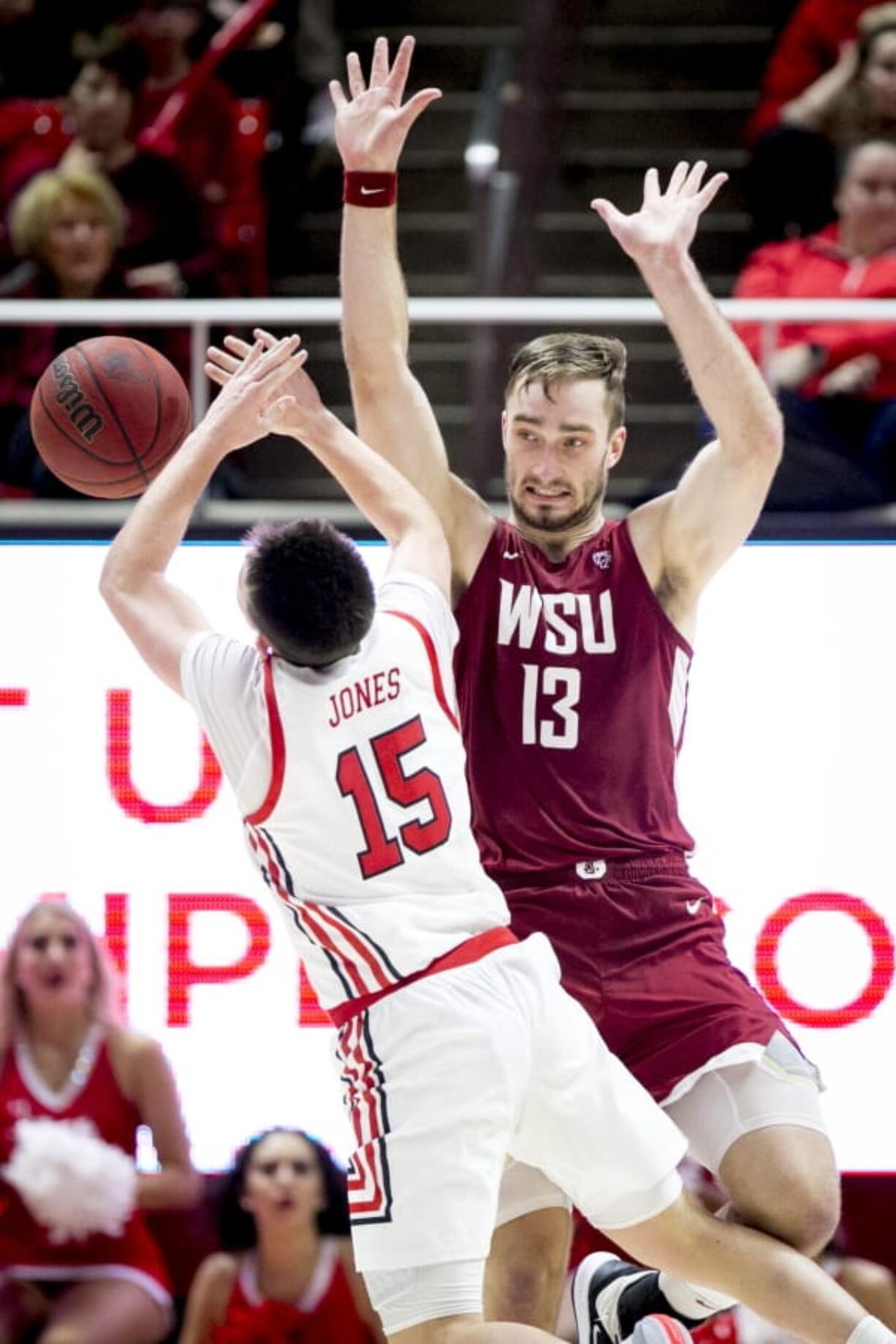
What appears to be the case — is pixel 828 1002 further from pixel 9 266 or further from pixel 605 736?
pixel 9 266

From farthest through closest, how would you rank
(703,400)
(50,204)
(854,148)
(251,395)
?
(854,148)
(50,204)
(703,400)
(251,395)

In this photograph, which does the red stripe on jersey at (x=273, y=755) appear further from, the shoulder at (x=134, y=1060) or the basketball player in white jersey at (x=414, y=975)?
the shoulder at (x=134, y=1060)

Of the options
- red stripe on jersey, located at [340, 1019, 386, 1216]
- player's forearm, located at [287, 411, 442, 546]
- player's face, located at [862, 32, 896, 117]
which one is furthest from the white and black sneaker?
player's face, located at [862, 32, 896, 117]

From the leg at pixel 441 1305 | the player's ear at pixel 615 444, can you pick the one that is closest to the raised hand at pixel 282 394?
the player's ear at pixel 615 444

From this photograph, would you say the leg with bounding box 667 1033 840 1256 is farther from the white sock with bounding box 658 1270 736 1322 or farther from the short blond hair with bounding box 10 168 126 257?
the short blond hair with bounding box 10 168 126 257

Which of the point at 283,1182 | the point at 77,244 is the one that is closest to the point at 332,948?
the point at 283,1182

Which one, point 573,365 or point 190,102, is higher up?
point 190,102

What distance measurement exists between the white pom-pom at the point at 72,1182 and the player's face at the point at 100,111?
3.94m

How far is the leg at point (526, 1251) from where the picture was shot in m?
5.01

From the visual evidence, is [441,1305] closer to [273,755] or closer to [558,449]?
[273,755]

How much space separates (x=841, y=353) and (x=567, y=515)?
2.77m

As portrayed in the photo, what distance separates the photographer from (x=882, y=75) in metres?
8.44

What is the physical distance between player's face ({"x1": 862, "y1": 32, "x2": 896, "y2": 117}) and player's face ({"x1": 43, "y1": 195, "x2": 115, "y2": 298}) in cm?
280

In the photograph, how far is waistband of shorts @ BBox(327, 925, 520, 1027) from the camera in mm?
4488
